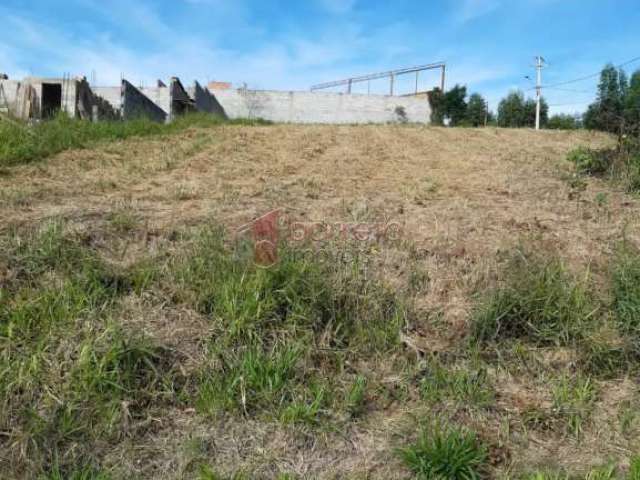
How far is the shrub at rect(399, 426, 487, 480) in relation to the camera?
82.9 inches

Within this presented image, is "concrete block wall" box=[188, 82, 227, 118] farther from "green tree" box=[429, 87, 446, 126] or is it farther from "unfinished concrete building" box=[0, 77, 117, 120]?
"green tree" box=[429, 87, 446, 126]

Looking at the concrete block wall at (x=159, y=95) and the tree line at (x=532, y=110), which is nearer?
the tree line at (x=532, y=110)

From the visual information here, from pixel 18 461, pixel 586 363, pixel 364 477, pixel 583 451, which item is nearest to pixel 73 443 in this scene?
pixel 18 461

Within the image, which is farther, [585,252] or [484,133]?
[484,133]

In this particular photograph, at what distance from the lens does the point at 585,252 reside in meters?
3.77

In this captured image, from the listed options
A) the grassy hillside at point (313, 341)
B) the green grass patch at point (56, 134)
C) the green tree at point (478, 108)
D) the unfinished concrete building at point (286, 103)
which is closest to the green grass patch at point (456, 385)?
the grassy hillside at point (313, 341)

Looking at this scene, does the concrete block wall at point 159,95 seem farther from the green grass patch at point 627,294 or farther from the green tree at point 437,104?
the green grass patch at point 627,294

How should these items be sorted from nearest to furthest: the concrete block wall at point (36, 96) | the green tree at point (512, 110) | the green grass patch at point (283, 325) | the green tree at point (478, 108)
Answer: the green grass patch at point (283, 325), the concrete block wall at point (36, 96), the green tree at point (478, 108), the green tree at point (512, 110)

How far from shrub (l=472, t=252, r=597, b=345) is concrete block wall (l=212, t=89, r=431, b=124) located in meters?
15.3

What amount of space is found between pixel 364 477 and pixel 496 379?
105cm

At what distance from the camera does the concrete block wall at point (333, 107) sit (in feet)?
58.7

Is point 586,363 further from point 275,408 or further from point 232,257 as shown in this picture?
point 232,257

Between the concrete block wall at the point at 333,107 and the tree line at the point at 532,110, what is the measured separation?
0.97m

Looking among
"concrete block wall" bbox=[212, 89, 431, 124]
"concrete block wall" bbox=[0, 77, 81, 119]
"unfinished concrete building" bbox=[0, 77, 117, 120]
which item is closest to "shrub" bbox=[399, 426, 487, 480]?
"unfinished concrete building" bbox=[0, 77, 117, 120]
